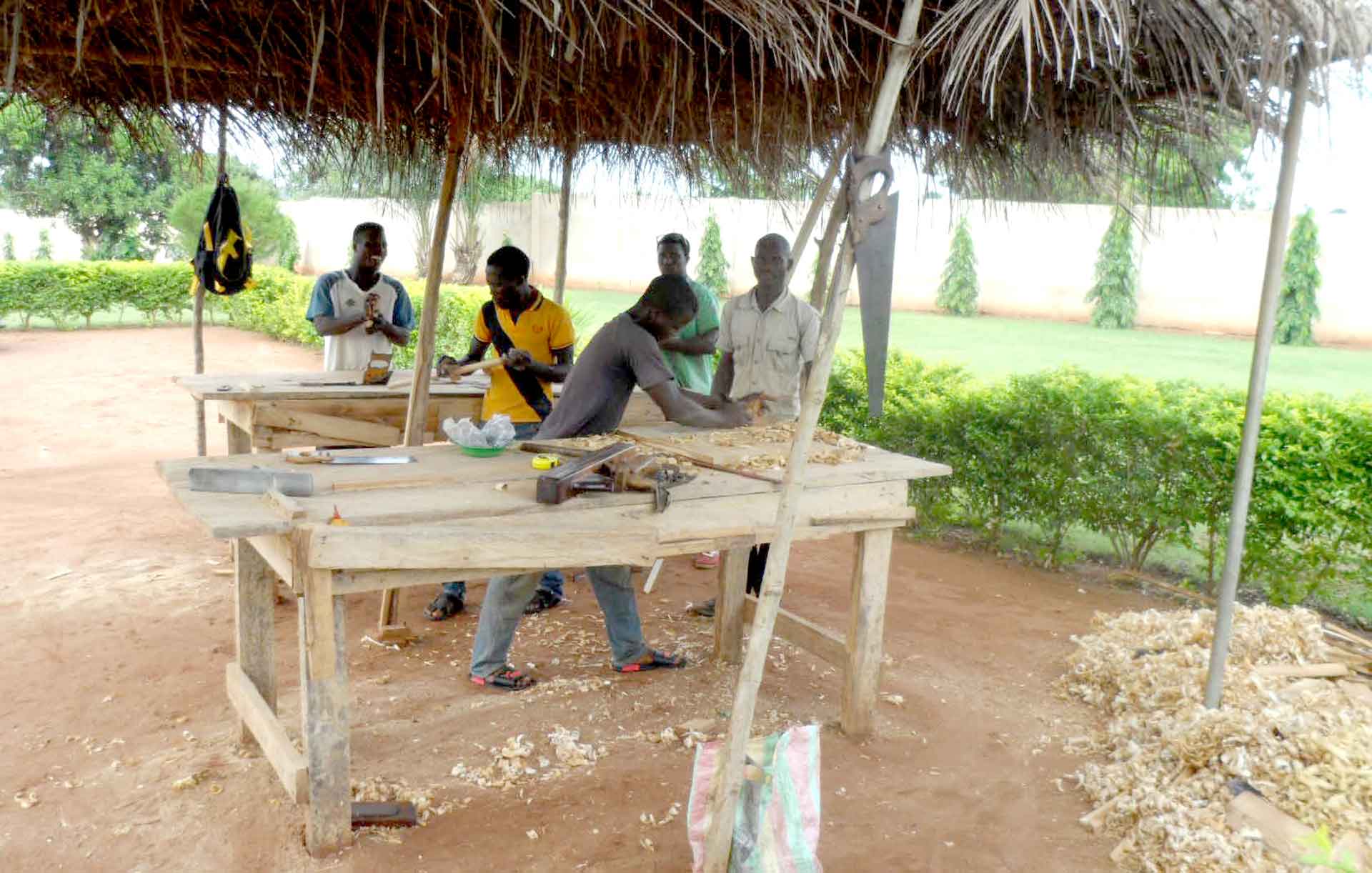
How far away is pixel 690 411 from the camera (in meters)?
3.93

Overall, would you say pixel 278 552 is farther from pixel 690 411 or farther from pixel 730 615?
pixel 730 615

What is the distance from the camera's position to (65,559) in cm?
545

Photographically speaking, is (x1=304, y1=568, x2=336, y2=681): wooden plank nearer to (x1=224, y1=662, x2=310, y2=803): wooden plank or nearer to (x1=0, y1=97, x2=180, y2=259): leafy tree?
(x1=224, y1=662, x2=310, y2=803): wooden plank

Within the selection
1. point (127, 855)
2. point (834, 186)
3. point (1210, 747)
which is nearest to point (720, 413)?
point (1210, 747)

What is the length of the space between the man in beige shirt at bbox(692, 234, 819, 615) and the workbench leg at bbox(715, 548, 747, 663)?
10.5 inches

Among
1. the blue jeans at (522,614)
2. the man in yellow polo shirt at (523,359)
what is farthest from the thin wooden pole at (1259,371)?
the man in yellow polo shirt at (523,359)

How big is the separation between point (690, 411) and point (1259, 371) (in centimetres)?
203

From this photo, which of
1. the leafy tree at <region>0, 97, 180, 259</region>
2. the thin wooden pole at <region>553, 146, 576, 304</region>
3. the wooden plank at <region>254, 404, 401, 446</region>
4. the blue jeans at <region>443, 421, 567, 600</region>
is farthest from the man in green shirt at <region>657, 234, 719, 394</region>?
the leafy tree at <region>0, 97, 180, 259</region>

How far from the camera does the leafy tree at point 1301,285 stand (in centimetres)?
1792

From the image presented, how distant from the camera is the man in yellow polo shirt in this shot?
4.71 metres

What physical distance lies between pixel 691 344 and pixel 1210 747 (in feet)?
10.4

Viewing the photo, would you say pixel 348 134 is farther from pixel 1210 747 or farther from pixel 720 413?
pixel 1210 747

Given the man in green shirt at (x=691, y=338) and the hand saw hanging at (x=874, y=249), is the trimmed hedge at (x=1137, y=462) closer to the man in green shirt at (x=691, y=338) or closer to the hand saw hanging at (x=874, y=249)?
the man in green shirt at (x=691, y=338)

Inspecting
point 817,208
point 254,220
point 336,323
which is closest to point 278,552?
point 817,208
